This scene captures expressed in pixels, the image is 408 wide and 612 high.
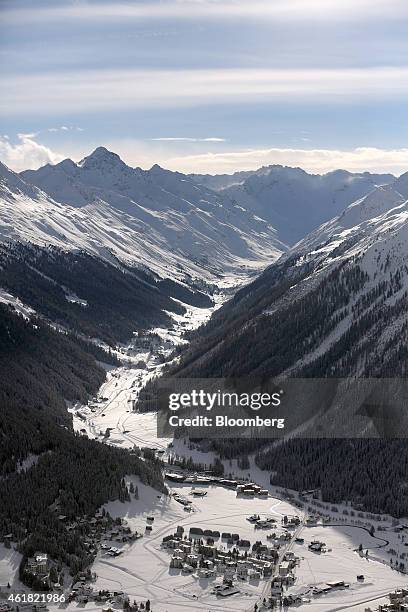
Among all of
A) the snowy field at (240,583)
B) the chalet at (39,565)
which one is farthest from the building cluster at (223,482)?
the chalet at (39,565)

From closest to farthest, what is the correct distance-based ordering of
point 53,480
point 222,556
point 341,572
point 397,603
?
1. point 397,603
2. point 341,572
3. point 222,556
4. point 53,480

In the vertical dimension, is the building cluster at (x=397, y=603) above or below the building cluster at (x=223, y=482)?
above

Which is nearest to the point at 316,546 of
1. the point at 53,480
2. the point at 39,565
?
the point at 53,480

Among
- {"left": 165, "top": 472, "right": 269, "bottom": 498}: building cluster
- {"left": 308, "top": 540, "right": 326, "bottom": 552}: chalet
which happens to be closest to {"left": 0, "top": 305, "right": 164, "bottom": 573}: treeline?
{"left": 165, "top": 472, "right": 269, "bottom": 498}: building cluster

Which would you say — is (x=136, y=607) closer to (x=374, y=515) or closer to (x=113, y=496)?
(x=113, y=496)

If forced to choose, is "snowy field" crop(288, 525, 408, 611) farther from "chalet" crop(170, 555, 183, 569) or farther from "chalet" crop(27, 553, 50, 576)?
"chalet" crop(27, 553, 50, 576)

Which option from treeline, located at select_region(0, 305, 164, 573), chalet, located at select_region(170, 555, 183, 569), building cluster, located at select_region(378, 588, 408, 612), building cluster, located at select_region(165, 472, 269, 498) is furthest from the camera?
building cluster, located at select_region(165, 472, 269, 498)

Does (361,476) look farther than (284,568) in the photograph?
Answer: Yes

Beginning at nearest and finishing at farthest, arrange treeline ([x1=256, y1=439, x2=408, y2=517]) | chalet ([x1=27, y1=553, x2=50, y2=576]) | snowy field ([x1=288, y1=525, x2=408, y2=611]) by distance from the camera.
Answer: chalet ([x1=27, y1=553, x2=50, y2=576]), snowy field ([x1=288, y1=525, x2=408, y2=611]), treeline ([x1=256, y1=439, x2=408, y2=517])

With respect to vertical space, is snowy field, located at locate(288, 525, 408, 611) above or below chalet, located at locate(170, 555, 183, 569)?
below

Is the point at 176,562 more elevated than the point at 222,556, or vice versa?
the point at 222,556

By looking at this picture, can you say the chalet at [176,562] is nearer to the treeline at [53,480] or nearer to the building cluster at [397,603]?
the treeline at [53,480]

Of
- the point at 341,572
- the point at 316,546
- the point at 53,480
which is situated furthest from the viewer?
the point at 53,480

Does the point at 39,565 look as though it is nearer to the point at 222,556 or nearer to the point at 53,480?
the point at 222,556
